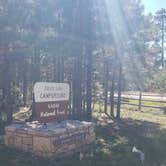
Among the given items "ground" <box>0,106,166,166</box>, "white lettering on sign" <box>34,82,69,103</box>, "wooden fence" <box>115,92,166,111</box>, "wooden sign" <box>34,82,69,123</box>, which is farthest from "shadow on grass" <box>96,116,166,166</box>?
"wooden fence" <box>115,92,166,111</box>

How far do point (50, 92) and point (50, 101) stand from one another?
0.22 metres

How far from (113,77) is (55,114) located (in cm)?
797

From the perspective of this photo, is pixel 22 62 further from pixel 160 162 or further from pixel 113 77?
pixel 160 162

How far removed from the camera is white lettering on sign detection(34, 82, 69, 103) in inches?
329

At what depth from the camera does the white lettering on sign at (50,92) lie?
8.36 m

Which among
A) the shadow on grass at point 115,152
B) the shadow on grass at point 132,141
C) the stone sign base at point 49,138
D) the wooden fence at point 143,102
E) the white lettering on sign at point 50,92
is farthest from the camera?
the wooden fence at point 143,102

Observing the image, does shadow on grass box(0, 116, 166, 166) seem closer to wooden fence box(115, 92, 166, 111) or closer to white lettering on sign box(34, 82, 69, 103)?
white lettering on sign box(34, 82, 69, 103)

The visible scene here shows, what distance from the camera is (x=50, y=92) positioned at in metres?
8.73

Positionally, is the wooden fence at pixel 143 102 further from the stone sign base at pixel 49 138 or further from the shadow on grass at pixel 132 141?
the stone sign base at pixel 49 138

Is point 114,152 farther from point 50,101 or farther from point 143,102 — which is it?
point 143,102

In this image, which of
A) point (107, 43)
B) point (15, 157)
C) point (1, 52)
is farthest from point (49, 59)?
point (15, 157)

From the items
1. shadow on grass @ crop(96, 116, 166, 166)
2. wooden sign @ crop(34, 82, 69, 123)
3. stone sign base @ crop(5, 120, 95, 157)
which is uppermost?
wooden sign @ crop(34, 82, 69, 123)

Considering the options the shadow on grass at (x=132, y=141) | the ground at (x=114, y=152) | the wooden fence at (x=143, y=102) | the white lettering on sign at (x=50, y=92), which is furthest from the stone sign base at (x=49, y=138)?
the wooden fence at (x=143, y=102)

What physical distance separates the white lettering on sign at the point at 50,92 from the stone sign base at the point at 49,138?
67 cm
